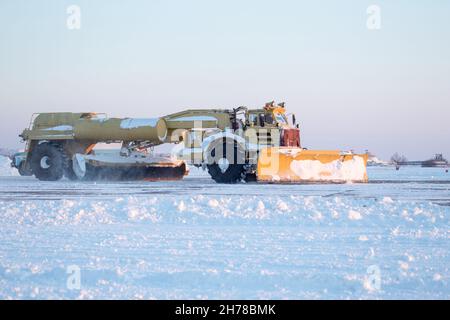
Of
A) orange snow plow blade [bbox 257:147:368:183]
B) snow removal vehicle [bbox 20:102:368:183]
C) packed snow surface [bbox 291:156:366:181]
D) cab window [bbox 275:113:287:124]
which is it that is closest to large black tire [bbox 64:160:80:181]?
snow removal vehicle [bbox 20:102:368:183]

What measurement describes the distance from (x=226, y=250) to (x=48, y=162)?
18.2 metres

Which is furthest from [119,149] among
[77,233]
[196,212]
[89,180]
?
[77,233]

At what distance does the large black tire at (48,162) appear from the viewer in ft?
76.8

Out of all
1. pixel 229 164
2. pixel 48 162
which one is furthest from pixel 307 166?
pixel 48 162

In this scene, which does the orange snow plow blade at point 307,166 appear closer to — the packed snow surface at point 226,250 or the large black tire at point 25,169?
the packed snow surface at point 226,250

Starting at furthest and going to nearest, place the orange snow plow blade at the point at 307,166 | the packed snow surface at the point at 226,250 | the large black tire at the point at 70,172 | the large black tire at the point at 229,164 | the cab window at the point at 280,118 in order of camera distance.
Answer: the large black tire at the point at 70,172, the cab window at the point at 280,118, the large black tire at the point at 229,164, the orange snow plow blade at the point at 307,166, the packed snow surface at the point at 226,250

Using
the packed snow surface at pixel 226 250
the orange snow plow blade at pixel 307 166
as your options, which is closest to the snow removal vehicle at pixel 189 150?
the orange snow plow blade at pixel 307 166

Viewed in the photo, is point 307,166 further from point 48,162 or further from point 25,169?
point 25,169

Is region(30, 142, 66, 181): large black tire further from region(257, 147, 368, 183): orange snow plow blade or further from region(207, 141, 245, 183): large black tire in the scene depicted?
region(257, 147, 368, 183): orange snow plow blade

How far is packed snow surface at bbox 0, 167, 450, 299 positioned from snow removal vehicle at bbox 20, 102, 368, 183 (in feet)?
28.8

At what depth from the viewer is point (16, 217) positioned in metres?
9.70

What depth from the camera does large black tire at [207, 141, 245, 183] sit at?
20250 millimetres

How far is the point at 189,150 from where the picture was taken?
21.1m
